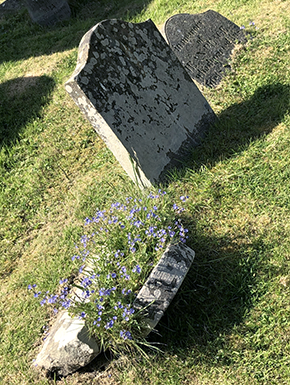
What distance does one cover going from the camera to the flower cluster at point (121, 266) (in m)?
2.70

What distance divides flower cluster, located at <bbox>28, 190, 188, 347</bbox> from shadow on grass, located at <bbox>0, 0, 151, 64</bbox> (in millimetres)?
5113

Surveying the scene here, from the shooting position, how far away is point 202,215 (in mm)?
3492

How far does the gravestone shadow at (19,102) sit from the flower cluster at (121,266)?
10.4 ft

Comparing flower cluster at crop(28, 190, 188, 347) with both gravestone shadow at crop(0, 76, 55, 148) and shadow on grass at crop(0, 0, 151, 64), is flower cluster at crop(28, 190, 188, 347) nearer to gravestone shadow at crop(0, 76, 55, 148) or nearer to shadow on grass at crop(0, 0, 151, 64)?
gravestone shadow at crop(0, 76, 55, 148)

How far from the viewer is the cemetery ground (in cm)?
273

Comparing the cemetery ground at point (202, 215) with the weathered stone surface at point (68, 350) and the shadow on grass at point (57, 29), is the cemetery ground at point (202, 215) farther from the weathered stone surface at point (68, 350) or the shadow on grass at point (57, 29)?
the shadow on grass at point (57, 29)

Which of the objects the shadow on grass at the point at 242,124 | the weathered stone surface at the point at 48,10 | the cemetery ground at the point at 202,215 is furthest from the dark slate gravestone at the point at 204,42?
the weathered stone surface at the point at 48,10

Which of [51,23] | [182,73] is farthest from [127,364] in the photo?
[51,23]

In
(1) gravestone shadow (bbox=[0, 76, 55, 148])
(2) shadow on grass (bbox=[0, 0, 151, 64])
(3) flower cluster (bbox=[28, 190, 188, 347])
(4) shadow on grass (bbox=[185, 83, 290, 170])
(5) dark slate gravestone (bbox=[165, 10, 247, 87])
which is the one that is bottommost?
(4) shadow on grass (bbox=[185, 83, 290, 170])

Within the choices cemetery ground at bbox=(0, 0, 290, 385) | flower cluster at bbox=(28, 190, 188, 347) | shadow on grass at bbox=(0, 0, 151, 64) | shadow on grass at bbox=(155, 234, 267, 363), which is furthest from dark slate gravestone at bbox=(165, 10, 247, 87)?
shadow on grass at bbox=(0, 0, 151, 64)

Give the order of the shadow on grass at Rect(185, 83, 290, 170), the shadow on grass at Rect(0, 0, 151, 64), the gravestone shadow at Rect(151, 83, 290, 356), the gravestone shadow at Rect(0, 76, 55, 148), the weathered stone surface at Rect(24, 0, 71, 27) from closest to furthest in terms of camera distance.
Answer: the gravestone shadow at Rect(151, 83, 290, 356), the shadow on grass at Rect(185, 83, 290, 170), the gravestone shadow at Rect(0, 76, 55, 148), the shadow on grass at Rect(0, 0, 151, 64), the weathered stone surface at Rect(24, 0, 71, 27)

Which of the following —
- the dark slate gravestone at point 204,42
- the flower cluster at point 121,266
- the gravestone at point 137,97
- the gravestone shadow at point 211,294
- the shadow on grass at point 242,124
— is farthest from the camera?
the dark slate gravestone at point 204,42

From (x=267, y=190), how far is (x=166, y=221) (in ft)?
3.27

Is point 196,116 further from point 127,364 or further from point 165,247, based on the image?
point 127,364
